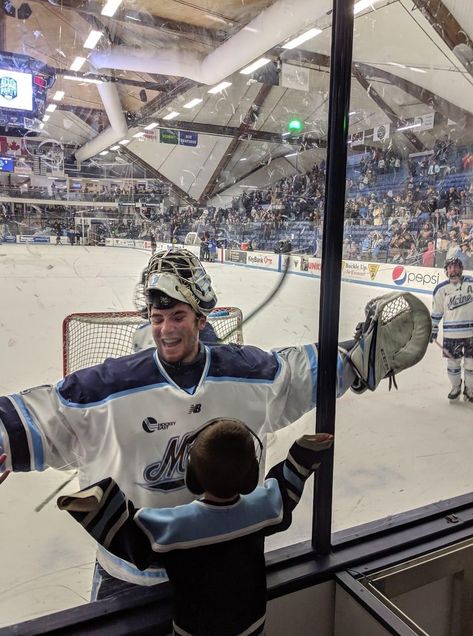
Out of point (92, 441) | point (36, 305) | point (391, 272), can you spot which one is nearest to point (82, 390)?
point (92, 441)

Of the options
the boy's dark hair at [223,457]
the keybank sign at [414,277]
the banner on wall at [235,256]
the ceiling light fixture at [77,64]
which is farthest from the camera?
the keybank sign at [414,277]

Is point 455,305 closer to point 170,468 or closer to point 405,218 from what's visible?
point 405,218

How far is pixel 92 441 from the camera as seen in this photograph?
3.04ft

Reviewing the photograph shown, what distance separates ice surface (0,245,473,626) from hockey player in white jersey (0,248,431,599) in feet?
0.44

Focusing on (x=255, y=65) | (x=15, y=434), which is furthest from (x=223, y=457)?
(x=255, y=65)

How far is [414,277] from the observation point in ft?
14.5

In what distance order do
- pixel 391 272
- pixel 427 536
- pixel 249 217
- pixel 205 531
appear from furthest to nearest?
1. pixel 391 272
2. pixel 249 217
3. pixel 427 536
4. pixel 205 531

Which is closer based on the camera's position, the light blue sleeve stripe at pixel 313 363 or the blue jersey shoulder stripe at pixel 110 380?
the blue jersey shoulder stripe at pixel 110 380

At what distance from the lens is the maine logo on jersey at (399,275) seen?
14.9 feet

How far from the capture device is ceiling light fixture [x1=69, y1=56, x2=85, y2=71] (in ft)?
3.16

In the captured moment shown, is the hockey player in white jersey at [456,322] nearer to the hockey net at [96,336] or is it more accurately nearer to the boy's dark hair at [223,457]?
the hockey net at [96,336]

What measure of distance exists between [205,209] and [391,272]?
3769 mm

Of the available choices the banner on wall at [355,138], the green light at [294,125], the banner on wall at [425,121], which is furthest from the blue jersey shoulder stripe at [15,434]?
the banner on wall at [425,121]

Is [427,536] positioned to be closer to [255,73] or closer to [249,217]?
[249,217]
